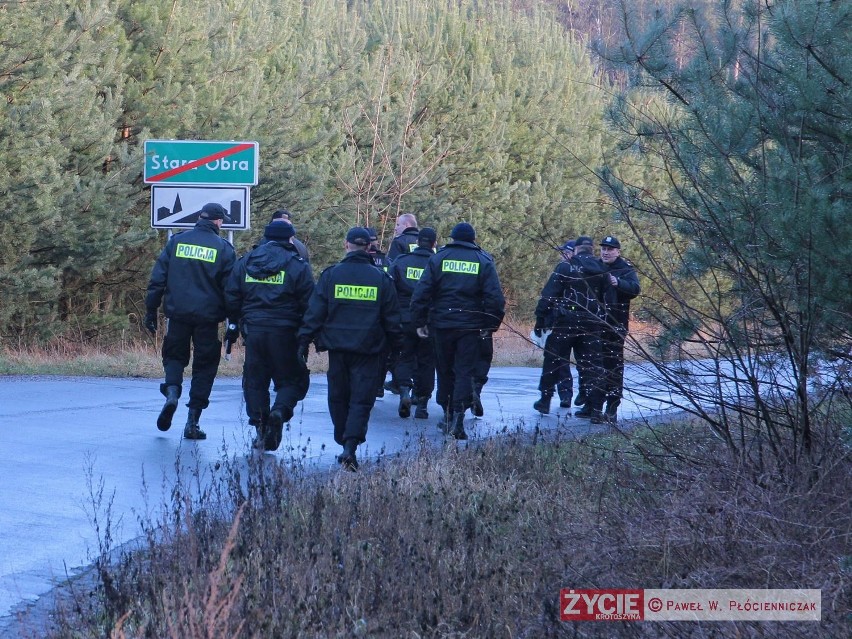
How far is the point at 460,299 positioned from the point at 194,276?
8.16 ft

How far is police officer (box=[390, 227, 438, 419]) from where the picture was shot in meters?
12.9

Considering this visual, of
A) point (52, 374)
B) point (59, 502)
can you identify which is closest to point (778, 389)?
point (59, 502)

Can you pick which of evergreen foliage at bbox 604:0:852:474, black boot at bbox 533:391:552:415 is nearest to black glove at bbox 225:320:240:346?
black boot at bbox 533:391:552:415

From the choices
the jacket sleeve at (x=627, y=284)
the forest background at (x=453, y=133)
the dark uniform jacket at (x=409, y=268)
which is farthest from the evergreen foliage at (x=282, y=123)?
the dark uniform jacket at (x=409, y=268)

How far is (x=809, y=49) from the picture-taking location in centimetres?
582

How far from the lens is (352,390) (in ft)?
30.5

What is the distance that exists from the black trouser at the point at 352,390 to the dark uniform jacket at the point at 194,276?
5.19 ft

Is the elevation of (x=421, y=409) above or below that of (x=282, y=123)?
below

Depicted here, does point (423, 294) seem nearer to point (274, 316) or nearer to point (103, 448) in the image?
point (274, 316)

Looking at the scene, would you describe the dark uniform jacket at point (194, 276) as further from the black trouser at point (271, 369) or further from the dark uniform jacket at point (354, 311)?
the dark uniform jacket at point (354, 311)

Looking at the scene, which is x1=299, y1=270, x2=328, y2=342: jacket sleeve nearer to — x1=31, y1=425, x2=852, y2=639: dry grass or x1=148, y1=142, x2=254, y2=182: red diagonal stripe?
x1=31, y1=425, x2=852, y2=639: dry grass

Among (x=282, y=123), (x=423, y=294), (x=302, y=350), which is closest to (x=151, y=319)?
(x=302, y=350)

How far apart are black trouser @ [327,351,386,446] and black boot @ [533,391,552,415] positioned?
436 centimetres

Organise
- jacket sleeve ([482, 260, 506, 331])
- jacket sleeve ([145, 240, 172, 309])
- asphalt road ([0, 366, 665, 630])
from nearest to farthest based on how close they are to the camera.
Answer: asphalt road ([0, 366, 665, 630]) < jacket sleeve ([145, 240, 172, 309]) < jacket sleeve ([482, 260, 506, 331])
